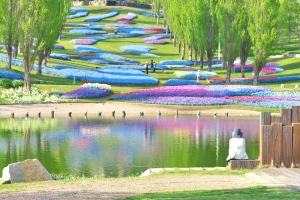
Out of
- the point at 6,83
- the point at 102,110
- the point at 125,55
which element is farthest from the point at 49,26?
the point at 125,55

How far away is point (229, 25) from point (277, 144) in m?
45.5

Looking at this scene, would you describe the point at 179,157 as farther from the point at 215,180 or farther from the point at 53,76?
the point at 53,76

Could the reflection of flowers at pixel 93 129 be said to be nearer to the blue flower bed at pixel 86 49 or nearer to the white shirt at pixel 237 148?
the white shirt at pixel 237 148

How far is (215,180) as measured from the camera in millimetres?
16453

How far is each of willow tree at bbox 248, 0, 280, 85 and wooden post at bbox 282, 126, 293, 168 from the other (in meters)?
41.0

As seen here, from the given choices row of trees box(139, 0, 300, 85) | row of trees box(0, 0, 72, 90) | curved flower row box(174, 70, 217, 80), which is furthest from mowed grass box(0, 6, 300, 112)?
row of trees box(139, 0, 300, 85)

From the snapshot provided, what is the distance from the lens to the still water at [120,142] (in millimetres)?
25062

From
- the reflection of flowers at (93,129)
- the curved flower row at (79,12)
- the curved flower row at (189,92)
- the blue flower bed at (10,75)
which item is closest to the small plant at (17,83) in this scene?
the blue flower bed at (10,75)

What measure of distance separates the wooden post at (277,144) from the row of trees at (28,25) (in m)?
33.7

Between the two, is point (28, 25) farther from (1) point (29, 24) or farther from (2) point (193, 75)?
(2) point (193, 75)

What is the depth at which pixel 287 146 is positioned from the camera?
18.8m

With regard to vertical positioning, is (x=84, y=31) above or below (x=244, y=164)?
above

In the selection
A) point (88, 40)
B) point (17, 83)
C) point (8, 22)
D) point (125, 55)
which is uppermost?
point (88, 40)

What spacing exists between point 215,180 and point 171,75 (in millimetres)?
53435
